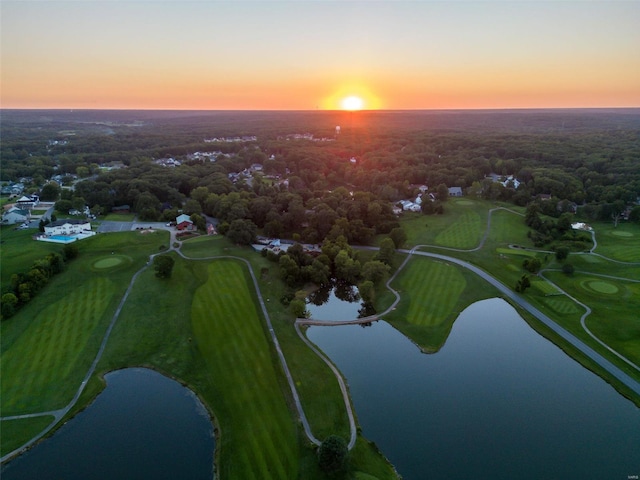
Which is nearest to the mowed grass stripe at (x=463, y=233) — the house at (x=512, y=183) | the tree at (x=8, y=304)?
the house at (x=512, y=183)

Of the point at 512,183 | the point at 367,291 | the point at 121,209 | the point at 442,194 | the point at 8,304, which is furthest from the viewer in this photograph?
the point at 512,183

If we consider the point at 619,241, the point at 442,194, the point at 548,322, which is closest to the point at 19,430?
the point at 548,322

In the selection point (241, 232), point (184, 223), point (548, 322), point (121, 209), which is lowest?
point (548, 322)

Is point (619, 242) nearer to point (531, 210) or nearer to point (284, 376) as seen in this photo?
point (531, 210)

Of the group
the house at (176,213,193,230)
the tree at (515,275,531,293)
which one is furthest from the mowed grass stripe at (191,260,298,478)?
the tree at (515,275,531,293)

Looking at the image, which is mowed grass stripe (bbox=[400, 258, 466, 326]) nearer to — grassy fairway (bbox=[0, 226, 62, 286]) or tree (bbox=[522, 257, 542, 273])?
tree (bbox=[522, 257, 542, 273])

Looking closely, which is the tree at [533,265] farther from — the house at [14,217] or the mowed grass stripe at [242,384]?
the house at [14,217]

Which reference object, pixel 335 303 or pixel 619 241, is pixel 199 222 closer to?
pixel 335 303
